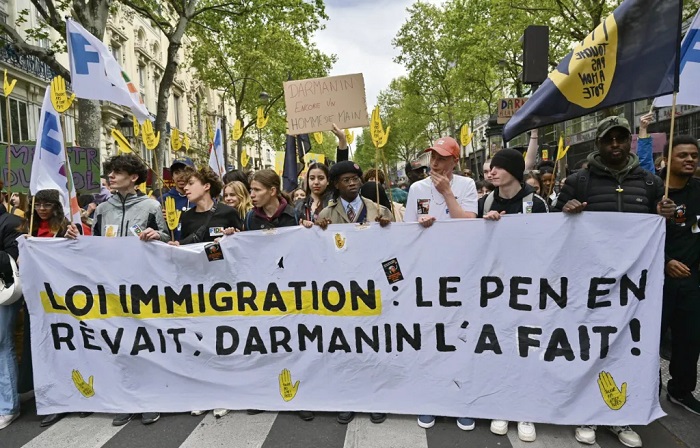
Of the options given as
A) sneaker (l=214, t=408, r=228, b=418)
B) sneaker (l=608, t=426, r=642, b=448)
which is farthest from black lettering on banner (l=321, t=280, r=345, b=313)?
sneaker (l=608, t=426, r=642, b=448)

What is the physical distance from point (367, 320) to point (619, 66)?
7.80 ft

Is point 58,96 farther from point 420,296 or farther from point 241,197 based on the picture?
point 420,296

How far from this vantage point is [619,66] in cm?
308

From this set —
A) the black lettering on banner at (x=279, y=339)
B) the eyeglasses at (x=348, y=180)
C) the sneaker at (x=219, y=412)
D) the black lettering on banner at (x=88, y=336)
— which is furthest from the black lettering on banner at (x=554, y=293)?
the black lettering on banner at (x=88, y=336)

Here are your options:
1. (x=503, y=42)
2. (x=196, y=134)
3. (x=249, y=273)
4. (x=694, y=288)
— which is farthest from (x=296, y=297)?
(x=196, y=134)

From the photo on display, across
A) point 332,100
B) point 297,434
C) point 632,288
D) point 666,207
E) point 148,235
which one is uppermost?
point 332,100

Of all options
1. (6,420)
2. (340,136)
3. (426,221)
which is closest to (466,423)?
(426,221)

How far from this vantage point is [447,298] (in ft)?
10.8

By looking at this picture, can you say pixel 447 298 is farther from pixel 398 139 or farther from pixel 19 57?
pixel 398 139

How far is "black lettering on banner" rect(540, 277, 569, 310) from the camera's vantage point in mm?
3133

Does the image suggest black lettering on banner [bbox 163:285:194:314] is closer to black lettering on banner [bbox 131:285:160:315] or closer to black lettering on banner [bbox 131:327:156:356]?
black lettering on banner [bbox 131:285:160:315]

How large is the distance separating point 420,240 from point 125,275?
2228 millimetres

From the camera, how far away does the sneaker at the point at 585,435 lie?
2975 millimetres

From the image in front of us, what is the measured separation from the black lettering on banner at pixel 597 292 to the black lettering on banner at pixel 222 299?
8.20ft
